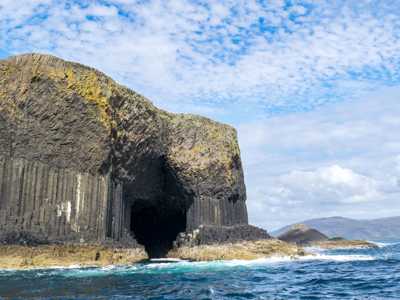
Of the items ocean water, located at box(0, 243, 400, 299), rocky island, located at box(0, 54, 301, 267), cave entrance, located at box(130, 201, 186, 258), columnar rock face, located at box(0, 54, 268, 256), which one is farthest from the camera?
cave entrance, located at box(130, 201, 186, 258)

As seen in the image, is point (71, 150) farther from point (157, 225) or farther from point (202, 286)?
point (157, 225)

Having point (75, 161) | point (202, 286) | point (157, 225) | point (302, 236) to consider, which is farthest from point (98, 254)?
point (302, 236)

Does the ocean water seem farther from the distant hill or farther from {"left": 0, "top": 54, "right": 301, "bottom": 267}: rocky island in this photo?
the distant hill

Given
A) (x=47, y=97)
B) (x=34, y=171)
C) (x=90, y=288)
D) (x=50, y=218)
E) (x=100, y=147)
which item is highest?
(x=47, y=97)

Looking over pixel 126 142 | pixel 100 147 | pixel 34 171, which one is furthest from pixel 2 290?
pixel 126 142

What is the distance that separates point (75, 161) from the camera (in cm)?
3519

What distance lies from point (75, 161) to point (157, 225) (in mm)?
19836

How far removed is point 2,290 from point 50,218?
13.7 metres

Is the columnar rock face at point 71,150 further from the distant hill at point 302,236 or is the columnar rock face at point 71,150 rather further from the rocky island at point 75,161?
the distant hill at point 302,236

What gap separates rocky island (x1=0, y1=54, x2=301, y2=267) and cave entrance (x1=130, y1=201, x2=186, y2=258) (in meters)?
3.67

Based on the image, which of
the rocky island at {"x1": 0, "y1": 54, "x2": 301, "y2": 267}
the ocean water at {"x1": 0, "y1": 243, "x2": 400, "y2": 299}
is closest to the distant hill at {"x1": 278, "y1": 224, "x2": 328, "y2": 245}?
the rocky island at {"x1": 0, "y1": 54, "x2": 301, "y2": 267}

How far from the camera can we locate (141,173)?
4281cm

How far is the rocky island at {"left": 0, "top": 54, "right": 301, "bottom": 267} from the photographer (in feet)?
107

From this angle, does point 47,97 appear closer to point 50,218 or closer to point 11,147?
point 11,147
